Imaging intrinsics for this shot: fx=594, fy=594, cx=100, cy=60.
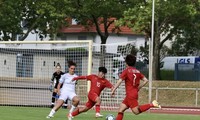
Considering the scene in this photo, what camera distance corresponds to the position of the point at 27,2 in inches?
1683

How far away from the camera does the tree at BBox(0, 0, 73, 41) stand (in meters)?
40.3

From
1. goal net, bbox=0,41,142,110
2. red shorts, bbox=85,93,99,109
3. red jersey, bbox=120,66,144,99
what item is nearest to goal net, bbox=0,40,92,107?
goal net, bbox=0,41,142,110

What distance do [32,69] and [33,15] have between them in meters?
18.2

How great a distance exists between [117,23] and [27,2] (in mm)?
8140

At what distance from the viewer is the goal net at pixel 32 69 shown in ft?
90.1

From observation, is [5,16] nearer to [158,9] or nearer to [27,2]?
[27,2]

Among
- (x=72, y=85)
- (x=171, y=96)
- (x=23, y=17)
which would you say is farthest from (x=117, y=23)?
(x=72, y=85)

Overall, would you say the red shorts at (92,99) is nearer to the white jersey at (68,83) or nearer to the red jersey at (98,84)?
the red jersey at (98,84)

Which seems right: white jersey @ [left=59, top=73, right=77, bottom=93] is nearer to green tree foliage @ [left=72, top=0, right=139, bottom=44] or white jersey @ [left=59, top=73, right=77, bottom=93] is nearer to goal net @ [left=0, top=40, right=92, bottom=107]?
goal net @ [left=0, top=40, right=92, bottom=107]

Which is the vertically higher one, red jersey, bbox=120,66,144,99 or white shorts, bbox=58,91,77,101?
red jersey, bbox=120,66,144,99

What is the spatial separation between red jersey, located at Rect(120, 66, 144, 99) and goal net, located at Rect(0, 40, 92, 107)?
38.2 ft

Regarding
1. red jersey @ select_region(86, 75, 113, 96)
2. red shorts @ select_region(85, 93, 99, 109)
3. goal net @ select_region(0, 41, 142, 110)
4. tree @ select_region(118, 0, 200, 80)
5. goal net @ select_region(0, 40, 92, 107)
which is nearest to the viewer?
red shorts @ select_region(85, 93, 99, 109)

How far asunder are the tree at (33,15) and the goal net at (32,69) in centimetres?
1199

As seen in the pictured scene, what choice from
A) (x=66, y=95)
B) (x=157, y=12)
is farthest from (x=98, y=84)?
(x=157, y=12)
